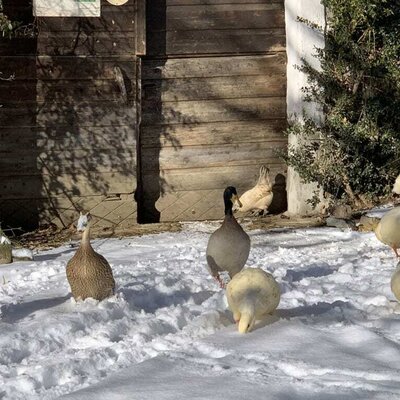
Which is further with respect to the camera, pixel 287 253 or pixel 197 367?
pixel 287 253

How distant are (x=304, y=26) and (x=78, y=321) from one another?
20.5 ft

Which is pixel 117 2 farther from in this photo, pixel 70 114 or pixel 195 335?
pixel 195 335

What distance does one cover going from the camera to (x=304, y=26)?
36.3ft

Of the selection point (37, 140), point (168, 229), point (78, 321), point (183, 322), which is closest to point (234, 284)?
point (183, 322)

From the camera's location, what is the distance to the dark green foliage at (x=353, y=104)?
11.1 metres

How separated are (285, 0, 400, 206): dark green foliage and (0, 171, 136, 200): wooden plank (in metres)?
2.08

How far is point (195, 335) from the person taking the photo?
5727mm

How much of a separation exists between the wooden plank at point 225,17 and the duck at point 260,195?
179cm

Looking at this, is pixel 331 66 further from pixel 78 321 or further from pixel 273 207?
pixel 78 321

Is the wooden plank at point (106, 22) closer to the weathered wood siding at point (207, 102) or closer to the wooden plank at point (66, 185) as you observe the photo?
the weathered wood siding at point (207, 102)

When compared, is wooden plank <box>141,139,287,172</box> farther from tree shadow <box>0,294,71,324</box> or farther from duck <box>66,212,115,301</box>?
duck <box>66,212,115,301</box>

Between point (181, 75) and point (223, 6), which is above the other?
point (223, 6)

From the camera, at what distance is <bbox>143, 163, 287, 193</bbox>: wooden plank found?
11.3 meters

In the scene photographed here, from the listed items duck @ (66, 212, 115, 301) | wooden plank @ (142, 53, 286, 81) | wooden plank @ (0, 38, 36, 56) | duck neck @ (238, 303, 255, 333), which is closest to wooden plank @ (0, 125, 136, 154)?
wooden plank @ (142, 53, 286, 81)
